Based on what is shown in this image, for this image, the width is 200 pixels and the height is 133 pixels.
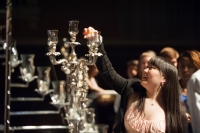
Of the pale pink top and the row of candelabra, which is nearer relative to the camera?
the pale pink top

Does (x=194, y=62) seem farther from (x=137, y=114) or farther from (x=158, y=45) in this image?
(x=158, y=45)

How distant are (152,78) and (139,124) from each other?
0.28 m

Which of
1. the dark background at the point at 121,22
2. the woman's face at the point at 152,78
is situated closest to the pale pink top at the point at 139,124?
the woman's face at the point at 152,78

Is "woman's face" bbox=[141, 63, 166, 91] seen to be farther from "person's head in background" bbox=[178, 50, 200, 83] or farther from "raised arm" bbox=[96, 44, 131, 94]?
"person's head in background" bbox=[178, 50, 200, 83]

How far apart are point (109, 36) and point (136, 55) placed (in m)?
0.43

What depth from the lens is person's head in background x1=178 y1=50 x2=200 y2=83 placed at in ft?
14.4

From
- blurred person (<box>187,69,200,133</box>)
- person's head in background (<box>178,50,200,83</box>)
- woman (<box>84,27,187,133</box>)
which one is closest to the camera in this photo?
blurred person (<box>187,69,200,133</box>)

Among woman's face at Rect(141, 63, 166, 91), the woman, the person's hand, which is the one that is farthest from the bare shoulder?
the person's hand

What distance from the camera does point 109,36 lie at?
8344 millimetres

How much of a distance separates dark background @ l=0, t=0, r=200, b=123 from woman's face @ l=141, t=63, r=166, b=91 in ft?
14.1

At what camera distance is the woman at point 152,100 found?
148 inches

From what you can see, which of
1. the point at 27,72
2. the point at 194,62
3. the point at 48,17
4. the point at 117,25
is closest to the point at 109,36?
the point at 117,25


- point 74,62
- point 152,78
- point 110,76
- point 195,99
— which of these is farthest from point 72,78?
point 195,99

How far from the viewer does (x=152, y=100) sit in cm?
385
